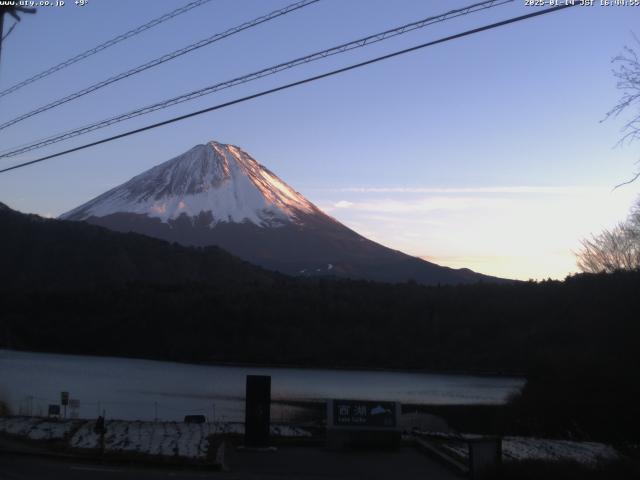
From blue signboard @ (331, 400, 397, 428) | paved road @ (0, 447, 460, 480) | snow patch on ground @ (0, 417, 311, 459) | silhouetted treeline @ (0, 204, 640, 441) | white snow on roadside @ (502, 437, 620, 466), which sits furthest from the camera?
silhouetted treeline @ (0, 204, 640, 441)

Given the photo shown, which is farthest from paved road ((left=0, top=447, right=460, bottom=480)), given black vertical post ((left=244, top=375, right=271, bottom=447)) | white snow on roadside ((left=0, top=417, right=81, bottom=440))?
white snow on roadside ((left=0, top=417, right=81, bottom=440))

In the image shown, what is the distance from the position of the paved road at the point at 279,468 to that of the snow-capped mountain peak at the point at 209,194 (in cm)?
16115

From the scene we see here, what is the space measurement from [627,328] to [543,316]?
1630 inches

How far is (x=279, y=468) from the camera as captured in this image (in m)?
17.2

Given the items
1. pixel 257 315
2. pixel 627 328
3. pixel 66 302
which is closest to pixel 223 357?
pixel 257 315

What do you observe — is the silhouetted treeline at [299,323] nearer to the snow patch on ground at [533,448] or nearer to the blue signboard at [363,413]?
the snow patch on ground at [533,448]

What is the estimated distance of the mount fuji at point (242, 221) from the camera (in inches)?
6486

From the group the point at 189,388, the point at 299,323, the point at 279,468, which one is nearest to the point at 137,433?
the point at 279,468

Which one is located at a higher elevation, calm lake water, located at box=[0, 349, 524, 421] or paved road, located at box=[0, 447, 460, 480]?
calm lake water, located at box=[0, 349, 524, 421]

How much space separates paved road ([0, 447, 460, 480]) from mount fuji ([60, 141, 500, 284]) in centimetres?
13222

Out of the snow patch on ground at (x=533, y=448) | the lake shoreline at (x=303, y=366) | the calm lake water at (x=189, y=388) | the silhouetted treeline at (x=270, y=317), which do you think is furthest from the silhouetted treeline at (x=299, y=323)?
the snow patch on ground at (x=533, y=448)

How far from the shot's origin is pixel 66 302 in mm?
97125

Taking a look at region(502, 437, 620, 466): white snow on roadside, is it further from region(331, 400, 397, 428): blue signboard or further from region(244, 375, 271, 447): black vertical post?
region(244, 375, 271, 447): black vertical post

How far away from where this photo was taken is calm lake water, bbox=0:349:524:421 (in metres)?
38.9
